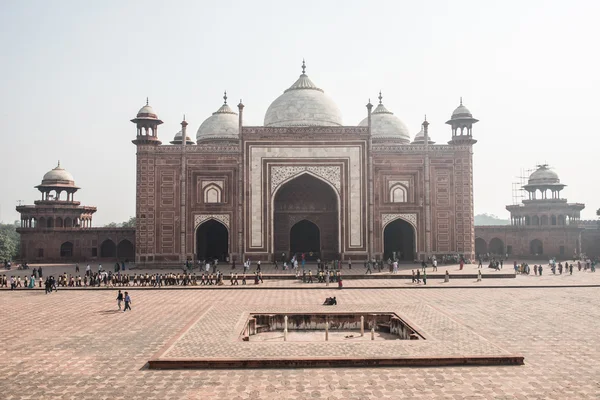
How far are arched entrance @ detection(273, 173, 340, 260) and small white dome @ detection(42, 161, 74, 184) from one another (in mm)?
14897

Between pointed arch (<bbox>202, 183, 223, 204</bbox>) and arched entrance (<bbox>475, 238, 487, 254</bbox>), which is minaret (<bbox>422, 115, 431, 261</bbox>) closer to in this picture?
arched entrance (<bbox>475, 238, 487, 254</bbox>)

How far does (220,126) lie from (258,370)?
82.2 ft

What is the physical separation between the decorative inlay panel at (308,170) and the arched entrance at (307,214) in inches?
32.6

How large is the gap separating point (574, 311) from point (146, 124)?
67.9 ft

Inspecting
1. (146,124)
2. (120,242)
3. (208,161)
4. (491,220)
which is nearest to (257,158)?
(208,161)

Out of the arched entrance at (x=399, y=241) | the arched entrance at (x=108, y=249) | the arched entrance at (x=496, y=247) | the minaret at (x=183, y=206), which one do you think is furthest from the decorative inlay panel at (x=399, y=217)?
the arched entrance at (x=108, y=249)

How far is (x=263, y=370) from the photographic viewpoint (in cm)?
773

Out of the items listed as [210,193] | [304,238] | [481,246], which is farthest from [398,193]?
[481,246]

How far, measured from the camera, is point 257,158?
2561 centimetres

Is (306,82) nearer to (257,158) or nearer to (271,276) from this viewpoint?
(257,158)

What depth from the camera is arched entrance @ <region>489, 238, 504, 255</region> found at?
3247cm

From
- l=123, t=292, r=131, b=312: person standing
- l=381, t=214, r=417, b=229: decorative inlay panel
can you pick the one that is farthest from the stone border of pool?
l=381, t=214, r=417, b=229: decorative inlay panel

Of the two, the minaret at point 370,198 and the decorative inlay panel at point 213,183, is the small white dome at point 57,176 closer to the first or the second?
the decorative inlay panel at point 213,183

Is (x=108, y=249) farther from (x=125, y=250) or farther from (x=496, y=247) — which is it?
(x=496, y=247)
